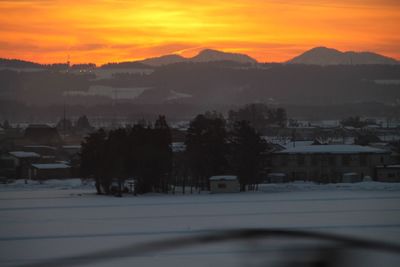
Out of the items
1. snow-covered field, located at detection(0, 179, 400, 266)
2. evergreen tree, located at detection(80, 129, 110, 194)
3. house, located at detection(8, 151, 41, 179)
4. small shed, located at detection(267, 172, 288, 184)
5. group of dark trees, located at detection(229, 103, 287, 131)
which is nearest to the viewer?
snow-covered field, located at detection(0, 179, 400, 266)

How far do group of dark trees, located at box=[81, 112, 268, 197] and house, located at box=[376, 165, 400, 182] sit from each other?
15.4ft

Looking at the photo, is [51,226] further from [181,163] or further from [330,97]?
[330,97]

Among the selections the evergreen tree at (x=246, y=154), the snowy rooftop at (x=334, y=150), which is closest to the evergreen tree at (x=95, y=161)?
the evergreen tree at (x=246, y=154)

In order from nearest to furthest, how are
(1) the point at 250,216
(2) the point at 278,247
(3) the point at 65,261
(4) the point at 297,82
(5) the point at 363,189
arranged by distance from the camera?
(2) the point at 278,247 → (3) the point at 65,261 → (1) the point at 250,216 → (5) the point at 363,189 → (4) the point at 297,82

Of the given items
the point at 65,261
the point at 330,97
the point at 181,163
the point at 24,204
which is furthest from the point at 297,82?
the point at 65,261

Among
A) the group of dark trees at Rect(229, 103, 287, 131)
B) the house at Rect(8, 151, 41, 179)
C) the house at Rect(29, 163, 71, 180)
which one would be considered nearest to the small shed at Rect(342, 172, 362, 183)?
the house at Rect(29, 163, 71, 180)

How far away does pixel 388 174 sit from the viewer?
25203 millimetres

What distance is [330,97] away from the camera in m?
98.6

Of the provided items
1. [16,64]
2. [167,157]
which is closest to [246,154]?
[167,157]

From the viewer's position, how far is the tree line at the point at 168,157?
69.8ft

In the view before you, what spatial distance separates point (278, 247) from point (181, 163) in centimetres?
2317

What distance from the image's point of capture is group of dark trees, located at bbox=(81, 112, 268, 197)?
21266mm

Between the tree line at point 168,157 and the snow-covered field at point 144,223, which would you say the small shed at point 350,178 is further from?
the snow-covered field at point 144,223

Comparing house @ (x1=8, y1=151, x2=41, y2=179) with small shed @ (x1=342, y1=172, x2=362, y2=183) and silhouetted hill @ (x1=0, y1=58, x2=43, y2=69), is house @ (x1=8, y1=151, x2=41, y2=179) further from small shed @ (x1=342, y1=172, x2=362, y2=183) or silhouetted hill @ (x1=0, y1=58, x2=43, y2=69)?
silhouetted hill @ (x1=0, y1=58, x2=43, y2=69)
